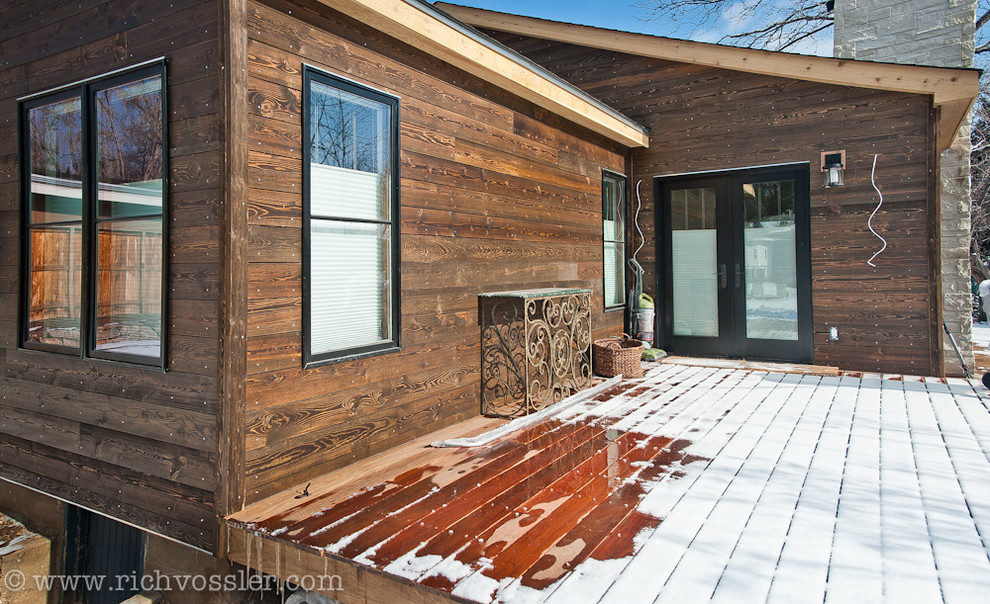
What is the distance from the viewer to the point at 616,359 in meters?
5.12

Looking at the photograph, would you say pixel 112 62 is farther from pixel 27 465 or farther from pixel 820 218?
pixel 820 218

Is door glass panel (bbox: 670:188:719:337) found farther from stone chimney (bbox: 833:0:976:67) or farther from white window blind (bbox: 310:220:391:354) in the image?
white window blind (bbox: 310:220:391:354)

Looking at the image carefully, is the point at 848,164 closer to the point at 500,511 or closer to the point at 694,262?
the point at 694,262

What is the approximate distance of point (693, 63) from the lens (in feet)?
19.6

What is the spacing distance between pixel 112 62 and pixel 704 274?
5.27m

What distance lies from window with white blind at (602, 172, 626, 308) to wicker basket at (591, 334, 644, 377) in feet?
2.38

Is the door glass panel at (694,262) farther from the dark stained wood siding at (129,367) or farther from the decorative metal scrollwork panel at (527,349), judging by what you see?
the dark stained wood siding at (129,367)

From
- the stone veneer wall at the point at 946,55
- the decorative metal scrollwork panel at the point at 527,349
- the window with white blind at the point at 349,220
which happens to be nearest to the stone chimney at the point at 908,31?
the stone veneer wall at the point at 946,55

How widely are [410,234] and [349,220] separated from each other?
44cm

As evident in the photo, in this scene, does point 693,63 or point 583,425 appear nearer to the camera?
point 583,425

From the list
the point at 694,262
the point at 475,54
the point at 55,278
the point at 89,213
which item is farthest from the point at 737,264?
the point at 55,278

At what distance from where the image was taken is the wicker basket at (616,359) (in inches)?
202

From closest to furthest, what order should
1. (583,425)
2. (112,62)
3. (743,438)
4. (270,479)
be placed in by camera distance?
(270,479), (112,62), (743,438), (583,425)

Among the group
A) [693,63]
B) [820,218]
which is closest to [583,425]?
[820,218]
